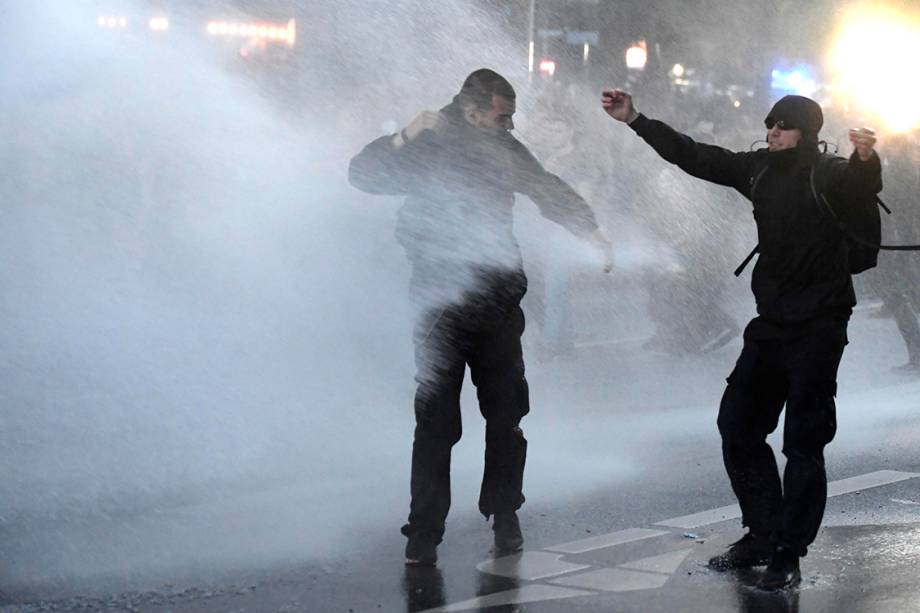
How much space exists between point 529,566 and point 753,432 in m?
0.93

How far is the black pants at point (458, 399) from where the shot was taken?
5.93m

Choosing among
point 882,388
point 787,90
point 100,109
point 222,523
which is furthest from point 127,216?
point 787,90

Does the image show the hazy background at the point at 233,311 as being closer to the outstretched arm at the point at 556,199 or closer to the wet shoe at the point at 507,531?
the wet shoe at the point at 507,531

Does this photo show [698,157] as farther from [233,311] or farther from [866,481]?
[233,311]

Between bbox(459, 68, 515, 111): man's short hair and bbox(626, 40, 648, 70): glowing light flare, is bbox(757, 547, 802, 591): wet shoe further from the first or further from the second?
bbox(626, 40, 648, 70): glowing light flare

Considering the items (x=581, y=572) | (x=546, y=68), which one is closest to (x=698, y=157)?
(x=581, y=572)

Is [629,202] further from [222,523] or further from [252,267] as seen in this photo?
[222,523]

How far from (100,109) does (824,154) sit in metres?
9.78

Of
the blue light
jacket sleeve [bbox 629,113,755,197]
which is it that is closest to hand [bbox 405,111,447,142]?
jacket sleeve [bbox 629,113,755,197]

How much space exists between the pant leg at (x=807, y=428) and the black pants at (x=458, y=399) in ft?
3.44

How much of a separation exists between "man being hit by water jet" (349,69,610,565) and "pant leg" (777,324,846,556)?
105cm

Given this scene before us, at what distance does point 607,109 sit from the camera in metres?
5.88

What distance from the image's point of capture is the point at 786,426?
5570 mm

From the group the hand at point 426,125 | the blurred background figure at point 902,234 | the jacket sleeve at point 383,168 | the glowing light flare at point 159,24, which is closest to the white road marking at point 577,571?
the jacket sleeve at point 383,168
